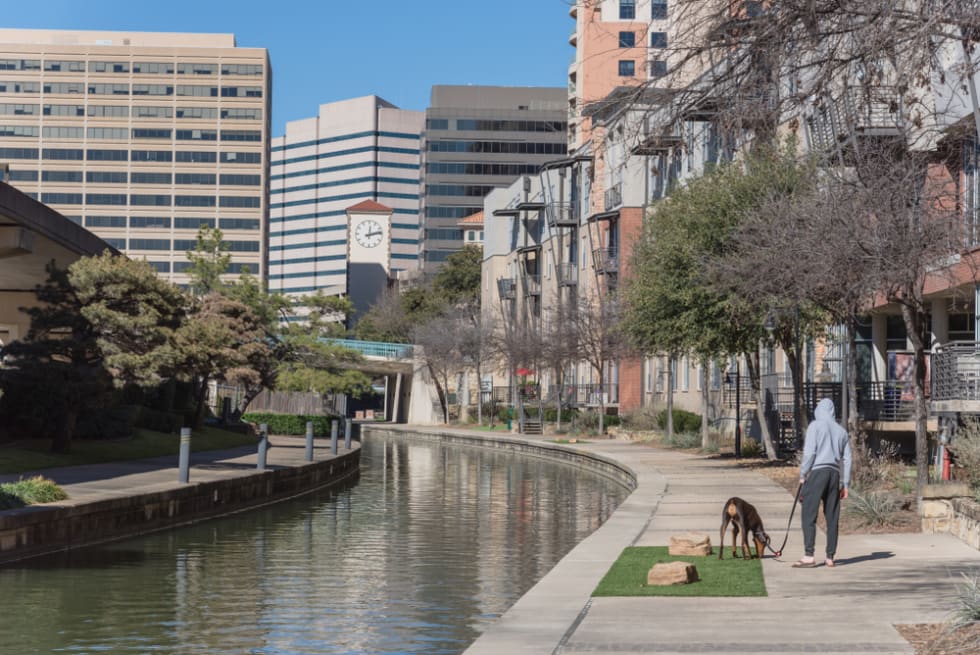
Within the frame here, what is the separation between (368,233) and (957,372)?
176m

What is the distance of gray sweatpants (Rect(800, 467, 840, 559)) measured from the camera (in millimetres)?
15039

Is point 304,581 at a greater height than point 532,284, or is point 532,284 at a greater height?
point 532,284

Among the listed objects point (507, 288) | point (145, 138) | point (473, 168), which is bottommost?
point (507, 288)

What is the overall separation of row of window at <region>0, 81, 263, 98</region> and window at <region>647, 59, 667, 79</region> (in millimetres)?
164931

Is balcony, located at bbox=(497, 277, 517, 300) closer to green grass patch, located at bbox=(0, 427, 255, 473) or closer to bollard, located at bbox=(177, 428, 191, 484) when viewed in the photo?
green grass patch, located at bbox=(0, 427, 255, 473)

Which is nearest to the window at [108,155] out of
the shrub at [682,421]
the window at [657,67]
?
the shrub at [682,421]

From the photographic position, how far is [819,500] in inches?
601

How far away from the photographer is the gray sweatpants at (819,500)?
15.0 metres

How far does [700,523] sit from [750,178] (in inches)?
582

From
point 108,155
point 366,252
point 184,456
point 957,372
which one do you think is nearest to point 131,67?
point 108,155

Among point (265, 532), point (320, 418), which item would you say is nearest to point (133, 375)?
point (265, 532)

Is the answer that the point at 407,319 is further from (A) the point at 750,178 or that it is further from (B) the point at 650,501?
(B) the point at 650,501

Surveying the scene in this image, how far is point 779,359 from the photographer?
156 ft

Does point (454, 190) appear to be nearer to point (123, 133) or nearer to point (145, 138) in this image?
point (145, 138)
